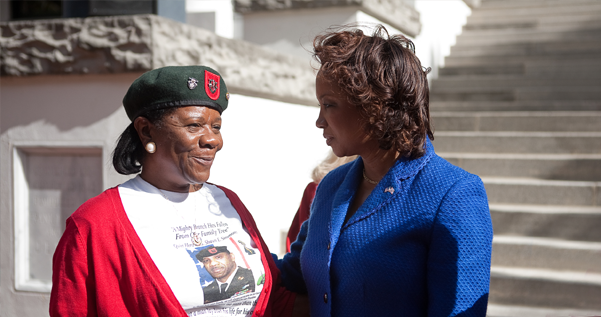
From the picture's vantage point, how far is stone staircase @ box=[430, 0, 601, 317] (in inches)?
150

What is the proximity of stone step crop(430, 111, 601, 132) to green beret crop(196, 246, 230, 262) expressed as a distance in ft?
11.5

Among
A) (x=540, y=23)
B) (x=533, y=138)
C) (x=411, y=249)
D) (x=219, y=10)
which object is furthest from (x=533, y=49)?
(x=411, y=249)

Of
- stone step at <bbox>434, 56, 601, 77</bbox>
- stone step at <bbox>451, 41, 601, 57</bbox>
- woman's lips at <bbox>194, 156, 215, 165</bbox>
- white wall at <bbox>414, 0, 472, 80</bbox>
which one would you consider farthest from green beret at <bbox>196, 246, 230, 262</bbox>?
stone step at <bbox>451, 41, 601, 57</bbox>

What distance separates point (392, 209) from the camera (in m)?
1.75

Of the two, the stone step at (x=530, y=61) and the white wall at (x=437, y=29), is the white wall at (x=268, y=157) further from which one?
the stone step at (x=530, y=61)

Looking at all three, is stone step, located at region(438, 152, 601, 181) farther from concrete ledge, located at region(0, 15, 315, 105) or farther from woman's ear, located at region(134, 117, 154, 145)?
woman's ear, located at region(134, 117, 154, 145)

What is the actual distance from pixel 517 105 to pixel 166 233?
492 cm

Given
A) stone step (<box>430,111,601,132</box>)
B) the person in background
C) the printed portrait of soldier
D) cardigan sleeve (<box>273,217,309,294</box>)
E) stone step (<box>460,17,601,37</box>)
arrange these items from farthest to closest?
1. stone step (<box>460,17,601,37</box>)
2. stone step (<box>430,111,601,132</box>)
3. the person in background
4. cardigan sleeve (<box>273,217,309,294</box>)
5. the printed portrait of soldier

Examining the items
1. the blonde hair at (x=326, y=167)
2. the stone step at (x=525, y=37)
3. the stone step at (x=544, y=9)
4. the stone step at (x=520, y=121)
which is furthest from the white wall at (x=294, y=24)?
the stone step at (x=544, y=9)

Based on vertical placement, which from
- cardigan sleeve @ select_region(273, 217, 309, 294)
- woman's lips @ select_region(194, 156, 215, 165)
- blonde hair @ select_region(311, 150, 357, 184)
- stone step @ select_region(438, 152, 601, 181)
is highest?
woman's lips @ select_region(194, 156, 215, 165)

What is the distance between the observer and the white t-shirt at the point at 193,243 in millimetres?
1787

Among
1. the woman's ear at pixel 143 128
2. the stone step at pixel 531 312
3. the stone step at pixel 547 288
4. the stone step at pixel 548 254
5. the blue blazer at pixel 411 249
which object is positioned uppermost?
the woman's ear at pixel 143 128

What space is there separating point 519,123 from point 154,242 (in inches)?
174

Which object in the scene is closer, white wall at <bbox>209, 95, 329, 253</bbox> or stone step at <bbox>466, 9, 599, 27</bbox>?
white wall at <bbox>209, 95, 329, 253</bbox>
